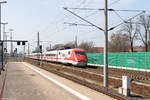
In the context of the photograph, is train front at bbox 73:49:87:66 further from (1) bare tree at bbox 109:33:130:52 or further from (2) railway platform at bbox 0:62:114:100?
(1) bare tree at bbox 109:33:130:52

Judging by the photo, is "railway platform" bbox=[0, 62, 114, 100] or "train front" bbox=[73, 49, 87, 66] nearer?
"railway platform" bbox=[0, 62, 114, 100]

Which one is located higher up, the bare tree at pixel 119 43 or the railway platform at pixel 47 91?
A: the bare tree at pixel 119 43

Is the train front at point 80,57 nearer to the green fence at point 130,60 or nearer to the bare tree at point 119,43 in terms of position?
the green fence at point 130,60

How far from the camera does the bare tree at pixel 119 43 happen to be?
92.7 metres

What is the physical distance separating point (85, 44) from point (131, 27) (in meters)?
45.7

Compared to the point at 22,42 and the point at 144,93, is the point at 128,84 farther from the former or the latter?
the point at 22,42

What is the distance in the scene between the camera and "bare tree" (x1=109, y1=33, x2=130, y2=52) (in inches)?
3651

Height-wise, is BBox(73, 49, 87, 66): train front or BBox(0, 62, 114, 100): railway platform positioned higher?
BBox(73, 49, 87, 66): train front

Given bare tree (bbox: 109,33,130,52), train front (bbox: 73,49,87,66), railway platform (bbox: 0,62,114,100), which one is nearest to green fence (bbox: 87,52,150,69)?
train front (bbox: 73,49,87,66)


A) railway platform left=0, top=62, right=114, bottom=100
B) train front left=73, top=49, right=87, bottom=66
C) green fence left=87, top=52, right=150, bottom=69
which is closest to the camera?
railway platform left=0, top=62, right=114, bottom=100

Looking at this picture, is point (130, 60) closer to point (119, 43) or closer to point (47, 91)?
point (47, 91)

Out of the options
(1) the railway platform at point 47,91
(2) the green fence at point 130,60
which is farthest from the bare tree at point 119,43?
(1) the railway platform at point 47,91

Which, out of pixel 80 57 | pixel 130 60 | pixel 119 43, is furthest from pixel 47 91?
pixel 119 43

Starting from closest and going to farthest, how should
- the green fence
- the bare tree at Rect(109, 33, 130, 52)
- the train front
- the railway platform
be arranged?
→ the railway platform, the green fence, the train front, the bare tree at Rect(109, 33, 130, 52)
